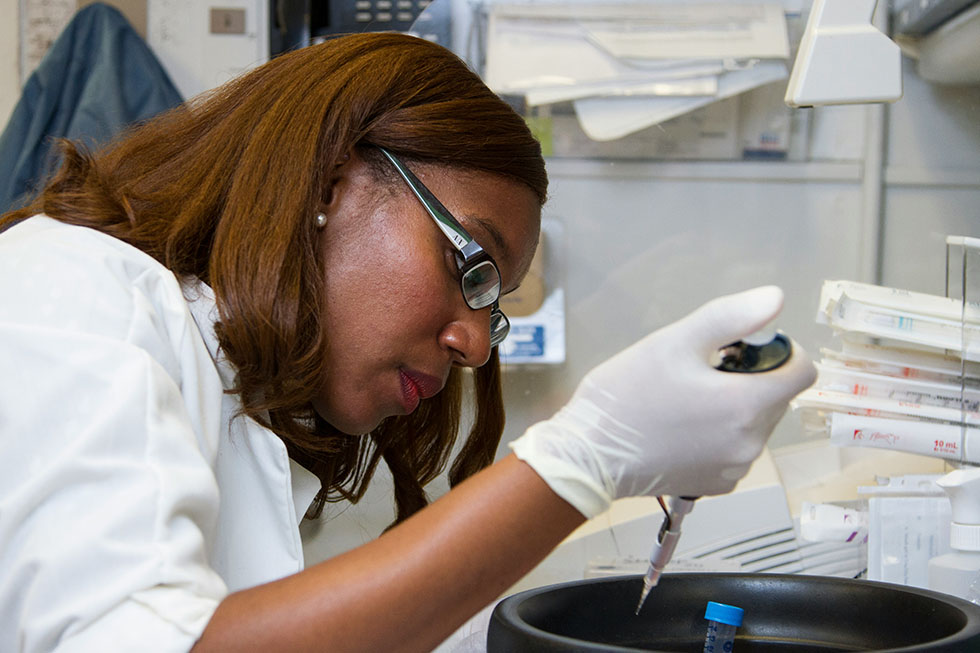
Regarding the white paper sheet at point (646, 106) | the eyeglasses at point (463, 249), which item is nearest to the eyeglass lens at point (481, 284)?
the eyeglasses at point (463, 249)

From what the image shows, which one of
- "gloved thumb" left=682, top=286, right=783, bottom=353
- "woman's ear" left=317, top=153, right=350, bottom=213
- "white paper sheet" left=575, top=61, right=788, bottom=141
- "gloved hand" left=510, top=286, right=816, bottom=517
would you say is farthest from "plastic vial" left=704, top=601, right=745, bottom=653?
"white paper sheet" left=575, top=61, right=788, bottom=141

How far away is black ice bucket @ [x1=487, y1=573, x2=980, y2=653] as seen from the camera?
0.74 metres

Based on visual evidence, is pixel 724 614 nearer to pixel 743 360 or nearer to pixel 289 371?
pixel 743 360

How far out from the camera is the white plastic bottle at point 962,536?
2.93 feet

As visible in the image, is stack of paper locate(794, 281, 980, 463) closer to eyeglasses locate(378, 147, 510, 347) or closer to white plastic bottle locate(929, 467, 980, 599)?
white plastic bottle locate(929, 467, 980, 599)

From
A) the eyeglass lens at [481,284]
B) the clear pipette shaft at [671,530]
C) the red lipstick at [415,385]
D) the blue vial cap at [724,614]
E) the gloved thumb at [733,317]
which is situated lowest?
the blue vial cap at [724,614]

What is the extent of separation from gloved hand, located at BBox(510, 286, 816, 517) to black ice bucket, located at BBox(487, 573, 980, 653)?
136mm

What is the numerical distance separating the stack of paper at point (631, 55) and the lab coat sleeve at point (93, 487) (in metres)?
1.20

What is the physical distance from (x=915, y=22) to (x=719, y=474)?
1174 mm

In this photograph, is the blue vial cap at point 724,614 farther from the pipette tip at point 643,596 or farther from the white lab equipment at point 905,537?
the white lab equipment at point 905,537

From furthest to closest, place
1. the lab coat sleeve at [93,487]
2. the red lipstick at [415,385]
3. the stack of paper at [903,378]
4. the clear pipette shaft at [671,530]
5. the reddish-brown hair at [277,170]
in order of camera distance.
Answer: the stack of paper at [903,378]
the red lipstick at [415,385]
the reddish-brown hair at [277,170]
the clear pipette shaft at [671,530]
the lab coat sleeve at [93,487]

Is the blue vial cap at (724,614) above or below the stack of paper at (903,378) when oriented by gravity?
below

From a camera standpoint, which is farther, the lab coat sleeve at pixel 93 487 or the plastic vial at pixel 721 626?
the plastic vial at pixel 721 626

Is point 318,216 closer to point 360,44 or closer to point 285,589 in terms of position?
point 360,44
